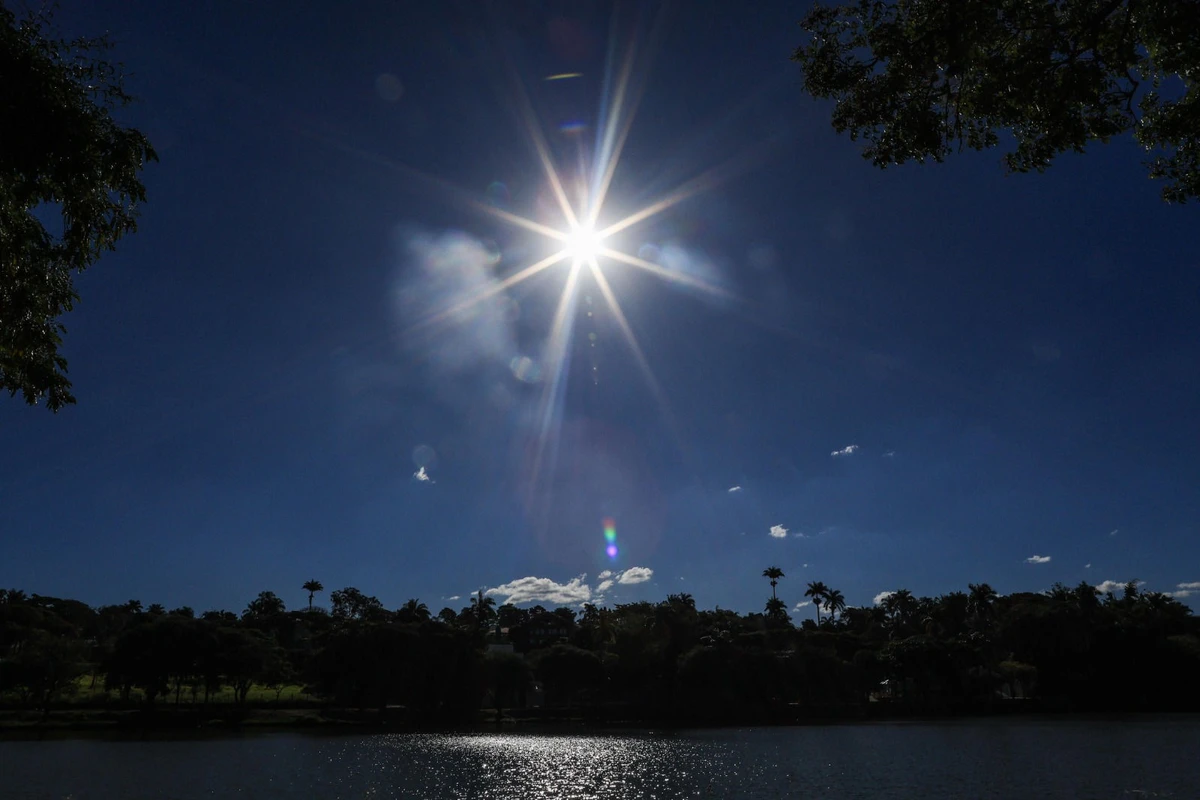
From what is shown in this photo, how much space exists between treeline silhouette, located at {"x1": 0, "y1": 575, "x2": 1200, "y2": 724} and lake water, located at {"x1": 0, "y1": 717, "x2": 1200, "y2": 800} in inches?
713

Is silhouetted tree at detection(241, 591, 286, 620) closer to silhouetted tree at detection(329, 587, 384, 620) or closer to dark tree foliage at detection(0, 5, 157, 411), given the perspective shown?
silhouetted tree at detection(329, 587, 384, 620)

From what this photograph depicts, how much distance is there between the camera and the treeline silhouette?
277 feet

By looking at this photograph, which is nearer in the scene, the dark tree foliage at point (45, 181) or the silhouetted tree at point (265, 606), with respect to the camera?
the dark tree foliage at point (45, 181)

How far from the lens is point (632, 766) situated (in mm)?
49312

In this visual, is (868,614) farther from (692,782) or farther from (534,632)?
(692,782)

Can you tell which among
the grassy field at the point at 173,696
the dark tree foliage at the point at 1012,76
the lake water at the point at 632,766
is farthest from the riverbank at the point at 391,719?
the dark tree foliage at the point at 1012,76

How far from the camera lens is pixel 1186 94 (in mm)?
14766

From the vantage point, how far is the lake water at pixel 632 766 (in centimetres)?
3669

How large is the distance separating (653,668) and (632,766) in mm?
53549

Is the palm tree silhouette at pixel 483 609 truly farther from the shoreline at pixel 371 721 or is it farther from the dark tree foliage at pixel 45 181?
the dark tree foliage at pixel 45 181

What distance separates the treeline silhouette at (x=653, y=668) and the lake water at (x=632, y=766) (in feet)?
59.4

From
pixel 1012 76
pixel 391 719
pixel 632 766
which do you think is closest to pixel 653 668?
pixel 391 719

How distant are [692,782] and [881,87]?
121ft

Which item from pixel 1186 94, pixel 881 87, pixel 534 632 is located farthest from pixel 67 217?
pixel 534 632
